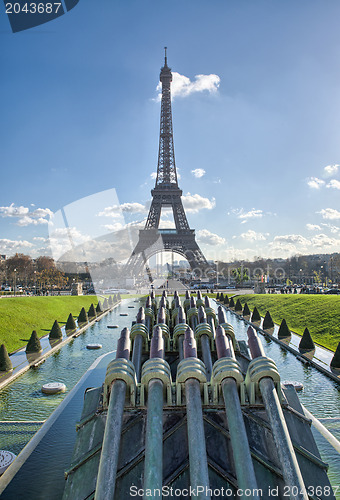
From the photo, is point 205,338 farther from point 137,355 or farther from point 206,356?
point 137,355

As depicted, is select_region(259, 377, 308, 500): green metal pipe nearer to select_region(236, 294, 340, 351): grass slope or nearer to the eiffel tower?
select_region(236, 294, 340, 351): grass slope

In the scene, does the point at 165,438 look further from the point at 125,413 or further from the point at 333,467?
the point at 333,467

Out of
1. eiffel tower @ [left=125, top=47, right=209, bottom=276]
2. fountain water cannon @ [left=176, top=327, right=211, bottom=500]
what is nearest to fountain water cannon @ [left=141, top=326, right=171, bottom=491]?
fountain water cannon @ [left=176, top=327, right=211, bottom=500]

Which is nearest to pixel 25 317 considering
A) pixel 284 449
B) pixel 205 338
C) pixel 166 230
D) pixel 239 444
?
pixel 205 338

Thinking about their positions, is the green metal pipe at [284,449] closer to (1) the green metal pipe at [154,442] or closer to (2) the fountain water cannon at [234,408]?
(2) the fountain water cannon at [234,408]

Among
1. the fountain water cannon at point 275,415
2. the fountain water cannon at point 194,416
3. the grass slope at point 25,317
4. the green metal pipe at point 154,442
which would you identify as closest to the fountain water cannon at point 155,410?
the green metal pipe at point 154,442

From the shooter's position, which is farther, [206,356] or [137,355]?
[137,355]
